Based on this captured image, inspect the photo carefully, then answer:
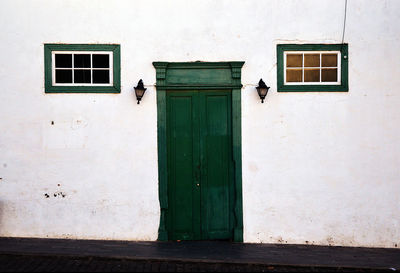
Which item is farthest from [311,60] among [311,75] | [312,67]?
[311,75]

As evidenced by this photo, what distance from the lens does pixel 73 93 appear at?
273 inches

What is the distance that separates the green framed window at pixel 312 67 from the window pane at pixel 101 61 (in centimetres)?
291

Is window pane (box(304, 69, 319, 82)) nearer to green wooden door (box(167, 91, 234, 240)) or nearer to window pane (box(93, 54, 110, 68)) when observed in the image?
green wooden door (box(167, 91, 234, 240))

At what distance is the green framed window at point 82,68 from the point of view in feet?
22.7

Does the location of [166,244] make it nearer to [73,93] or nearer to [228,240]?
[228,240]

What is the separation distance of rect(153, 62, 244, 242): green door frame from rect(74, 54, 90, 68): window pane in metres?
1.33

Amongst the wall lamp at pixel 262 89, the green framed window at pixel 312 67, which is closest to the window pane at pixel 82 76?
the wall lamp at pixel 262 89

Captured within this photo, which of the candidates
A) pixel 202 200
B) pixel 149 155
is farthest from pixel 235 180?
pixel 149 155

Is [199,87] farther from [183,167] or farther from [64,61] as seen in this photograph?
[64,61]

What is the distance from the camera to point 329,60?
706 cm

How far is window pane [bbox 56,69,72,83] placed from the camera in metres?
6.99

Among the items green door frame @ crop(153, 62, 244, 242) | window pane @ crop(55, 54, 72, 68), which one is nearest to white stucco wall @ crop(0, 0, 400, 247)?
green door frame @ crop(153, 62, 244, 242)

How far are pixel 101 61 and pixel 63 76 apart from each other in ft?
2.28

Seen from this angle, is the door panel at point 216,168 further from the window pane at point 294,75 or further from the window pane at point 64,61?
the window pane at point 64,61
